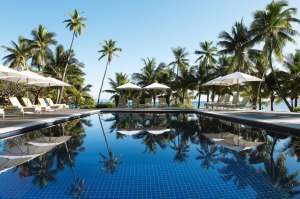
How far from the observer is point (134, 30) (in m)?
26.7

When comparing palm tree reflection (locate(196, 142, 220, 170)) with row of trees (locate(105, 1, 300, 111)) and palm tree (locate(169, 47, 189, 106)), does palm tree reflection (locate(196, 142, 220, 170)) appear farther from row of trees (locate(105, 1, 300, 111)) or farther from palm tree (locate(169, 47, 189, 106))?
palm tree (locate(169, 47, 189, 106))

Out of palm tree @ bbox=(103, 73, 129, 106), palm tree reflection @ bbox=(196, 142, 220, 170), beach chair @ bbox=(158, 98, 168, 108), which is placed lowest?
palm tree reflection @ bbox=(196, 142, 220, 170)

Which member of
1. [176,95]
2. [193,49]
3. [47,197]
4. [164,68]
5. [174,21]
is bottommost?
[47,197]

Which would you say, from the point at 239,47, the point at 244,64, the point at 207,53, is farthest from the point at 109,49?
the point at 244,64

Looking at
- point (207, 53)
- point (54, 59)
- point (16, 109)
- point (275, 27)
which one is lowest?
point (16, 109)

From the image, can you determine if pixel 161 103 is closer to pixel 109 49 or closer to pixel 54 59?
pixel 109 49

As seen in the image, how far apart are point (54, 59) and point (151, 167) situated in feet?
84.3

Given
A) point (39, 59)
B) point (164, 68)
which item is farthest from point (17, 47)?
point (164, 68)

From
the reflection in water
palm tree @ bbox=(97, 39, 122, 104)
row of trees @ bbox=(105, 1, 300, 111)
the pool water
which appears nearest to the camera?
the pool water

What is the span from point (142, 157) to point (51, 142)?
2.99 m

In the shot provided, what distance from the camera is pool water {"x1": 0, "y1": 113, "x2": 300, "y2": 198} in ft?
11.0

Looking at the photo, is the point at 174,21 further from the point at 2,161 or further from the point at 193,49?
the point at 2,161

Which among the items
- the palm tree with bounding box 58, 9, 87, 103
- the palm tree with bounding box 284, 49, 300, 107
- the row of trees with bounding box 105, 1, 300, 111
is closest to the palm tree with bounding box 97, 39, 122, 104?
the row of trees with bounding box 105, 1, 300, 111

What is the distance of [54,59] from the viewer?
2691cm
